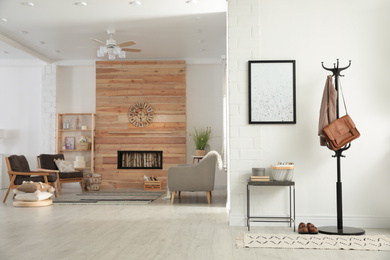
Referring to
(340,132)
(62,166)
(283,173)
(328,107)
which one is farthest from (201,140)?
(340,132)

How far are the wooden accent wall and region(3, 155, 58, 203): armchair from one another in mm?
2200

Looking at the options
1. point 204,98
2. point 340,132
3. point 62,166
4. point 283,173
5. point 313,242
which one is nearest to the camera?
point 313,242

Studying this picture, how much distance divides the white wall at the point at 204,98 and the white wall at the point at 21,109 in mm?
3774

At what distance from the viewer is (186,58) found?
1028cm

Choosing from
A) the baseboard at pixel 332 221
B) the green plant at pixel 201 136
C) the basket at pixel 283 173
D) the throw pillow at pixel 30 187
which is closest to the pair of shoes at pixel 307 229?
the baseboard at pixel 332 221

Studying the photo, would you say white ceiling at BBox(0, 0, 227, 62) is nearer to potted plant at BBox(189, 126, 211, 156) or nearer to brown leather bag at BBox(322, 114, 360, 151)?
potted plant at BBox(189, 126, 211, 156)

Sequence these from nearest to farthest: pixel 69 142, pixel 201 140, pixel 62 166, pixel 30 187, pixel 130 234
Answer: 1. pixel 130 234
2. pixel 30 187
3. pixel 62 166
4. pixel 201 140
5. pixel 69 142

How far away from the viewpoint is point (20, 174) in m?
7.44

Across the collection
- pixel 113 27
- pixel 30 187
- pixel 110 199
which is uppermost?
pixel 113 27

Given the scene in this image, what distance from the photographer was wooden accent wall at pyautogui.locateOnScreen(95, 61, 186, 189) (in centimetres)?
1012

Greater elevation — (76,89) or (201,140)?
(76,89)

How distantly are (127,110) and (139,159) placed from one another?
122cm

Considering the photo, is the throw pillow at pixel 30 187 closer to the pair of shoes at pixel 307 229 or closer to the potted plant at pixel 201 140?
the potted plant at pixel 201 140

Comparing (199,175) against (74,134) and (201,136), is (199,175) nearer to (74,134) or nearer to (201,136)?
(201,136)
